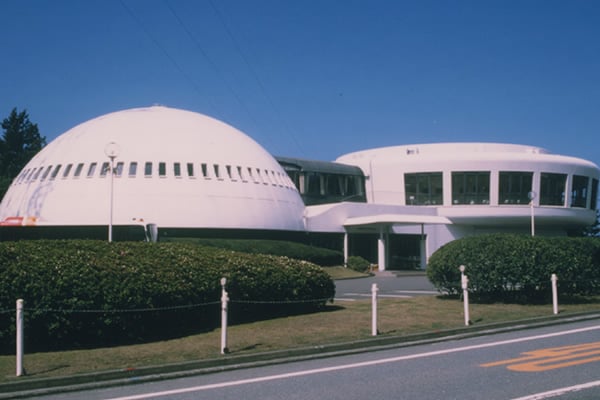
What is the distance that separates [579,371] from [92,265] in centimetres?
857

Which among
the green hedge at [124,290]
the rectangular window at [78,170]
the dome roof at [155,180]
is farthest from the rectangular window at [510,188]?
the green hedge at [124,290]

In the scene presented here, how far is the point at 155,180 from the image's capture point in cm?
3553

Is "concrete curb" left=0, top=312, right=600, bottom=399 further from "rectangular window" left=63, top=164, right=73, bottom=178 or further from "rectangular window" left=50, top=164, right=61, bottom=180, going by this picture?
"rectangular window" left=50, top=164, right=61, bottom=180

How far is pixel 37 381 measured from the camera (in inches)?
336

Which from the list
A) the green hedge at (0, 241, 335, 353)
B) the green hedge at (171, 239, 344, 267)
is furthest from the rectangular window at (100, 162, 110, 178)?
the green hedge at (0, 241, 335, 353)

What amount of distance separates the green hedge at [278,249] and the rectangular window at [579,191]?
27.4 m

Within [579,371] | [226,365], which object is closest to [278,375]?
[226,365]

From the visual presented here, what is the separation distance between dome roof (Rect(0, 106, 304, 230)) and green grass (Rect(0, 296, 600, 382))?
19281 mm

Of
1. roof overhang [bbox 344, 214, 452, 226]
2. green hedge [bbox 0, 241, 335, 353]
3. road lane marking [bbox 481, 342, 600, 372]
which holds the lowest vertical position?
road lane marking [bbox 481, 342, 600, 372]

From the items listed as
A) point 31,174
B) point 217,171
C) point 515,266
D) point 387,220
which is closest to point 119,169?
point 217,171

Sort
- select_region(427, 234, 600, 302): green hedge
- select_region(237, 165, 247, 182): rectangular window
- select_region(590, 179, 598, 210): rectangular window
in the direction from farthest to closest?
select_region(590, 179, 598, 210): rectangular window, select_region(237, 165, 247, 182): rectangular window, select_region(427, 234, 600, 302): green hedge

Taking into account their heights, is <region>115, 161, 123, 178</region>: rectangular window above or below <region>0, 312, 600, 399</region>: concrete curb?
above

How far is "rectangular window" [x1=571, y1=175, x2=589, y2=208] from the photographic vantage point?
178 ft

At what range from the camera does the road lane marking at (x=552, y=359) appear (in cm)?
926
